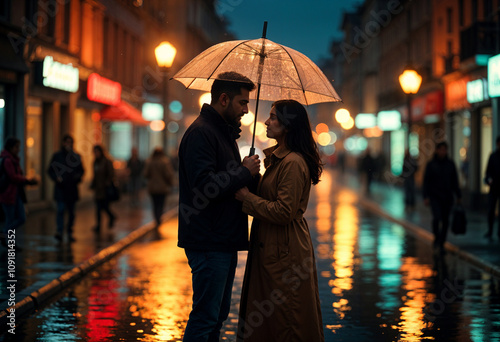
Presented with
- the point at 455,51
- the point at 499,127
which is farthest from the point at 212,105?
the point at 455,51

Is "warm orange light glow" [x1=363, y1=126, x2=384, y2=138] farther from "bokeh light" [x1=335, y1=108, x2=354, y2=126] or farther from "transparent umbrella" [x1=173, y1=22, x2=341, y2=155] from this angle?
"transparent umbrella" [x1=173, y1=22, x2=341, y2=155]

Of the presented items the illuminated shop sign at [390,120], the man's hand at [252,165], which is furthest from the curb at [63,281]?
the illuminated shop sign at [390,120]

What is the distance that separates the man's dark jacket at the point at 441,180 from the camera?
15.0 metres

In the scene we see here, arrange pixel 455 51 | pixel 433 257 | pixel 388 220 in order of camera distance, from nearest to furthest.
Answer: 1. pixel 433 257
2. pixel 388 220
3. pixel 455 51

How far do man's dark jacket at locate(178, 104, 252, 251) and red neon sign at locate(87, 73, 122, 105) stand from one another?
933 inches

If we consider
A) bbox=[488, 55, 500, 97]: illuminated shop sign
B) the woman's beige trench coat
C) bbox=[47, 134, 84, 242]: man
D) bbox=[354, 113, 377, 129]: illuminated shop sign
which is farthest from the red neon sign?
bbox=[354, 113, 377, 129]: illuminated shop sign

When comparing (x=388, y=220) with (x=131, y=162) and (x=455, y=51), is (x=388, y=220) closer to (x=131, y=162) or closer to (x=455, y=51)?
(x=131, y=162)

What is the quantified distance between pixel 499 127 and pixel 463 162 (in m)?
5.60

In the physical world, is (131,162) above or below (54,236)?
above

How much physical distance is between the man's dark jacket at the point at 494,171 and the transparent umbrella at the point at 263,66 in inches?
434

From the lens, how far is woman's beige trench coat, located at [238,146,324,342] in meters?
5.37

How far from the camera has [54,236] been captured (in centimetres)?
1598

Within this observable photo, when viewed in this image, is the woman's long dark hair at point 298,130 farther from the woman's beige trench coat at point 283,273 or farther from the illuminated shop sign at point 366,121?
the illuminated shop sign at point 366,121
